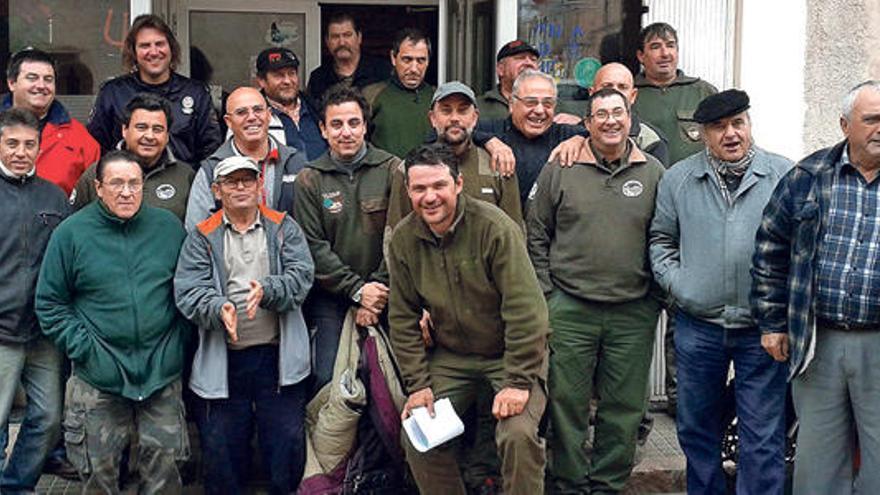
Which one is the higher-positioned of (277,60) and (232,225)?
(277,60)

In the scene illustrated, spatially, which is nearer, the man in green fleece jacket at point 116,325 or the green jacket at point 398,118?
the man in green fleece jacket at point 116,325

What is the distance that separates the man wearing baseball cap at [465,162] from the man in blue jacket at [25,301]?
5.29ft

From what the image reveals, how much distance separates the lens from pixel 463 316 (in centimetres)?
518

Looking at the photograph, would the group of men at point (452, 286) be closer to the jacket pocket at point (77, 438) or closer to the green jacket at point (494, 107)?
the jacket pocket at point (77, 438)

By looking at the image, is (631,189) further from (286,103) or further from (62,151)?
(62,151)

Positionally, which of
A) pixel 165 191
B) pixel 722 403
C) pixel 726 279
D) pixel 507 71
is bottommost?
pixel 722 403

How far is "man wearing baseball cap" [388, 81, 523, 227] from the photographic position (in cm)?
554

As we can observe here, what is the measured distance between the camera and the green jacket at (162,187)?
554cm

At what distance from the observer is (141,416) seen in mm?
5258

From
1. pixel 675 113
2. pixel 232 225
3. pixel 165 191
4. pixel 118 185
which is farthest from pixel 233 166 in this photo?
pixel 675 113

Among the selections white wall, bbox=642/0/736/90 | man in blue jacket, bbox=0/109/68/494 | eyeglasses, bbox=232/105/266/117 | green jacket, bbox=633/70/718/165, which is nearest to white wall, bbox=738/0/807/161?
white wall, bbox=642/0/736/90

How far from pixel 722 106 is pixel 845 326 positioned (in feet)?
3.67

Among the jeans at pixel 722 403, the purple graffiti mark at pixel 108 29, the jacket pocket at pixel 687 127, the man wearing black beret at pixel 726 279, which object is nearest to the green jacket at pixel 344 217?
the man wearing black beret at pixel 726 279

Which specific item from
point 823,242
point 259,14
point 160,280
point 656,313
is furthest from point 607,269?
point 259,14
